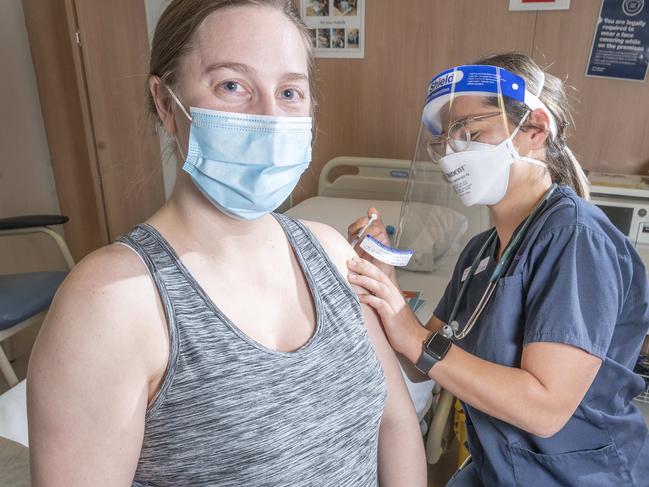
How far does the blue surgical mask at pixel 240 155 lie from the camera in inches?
30.7

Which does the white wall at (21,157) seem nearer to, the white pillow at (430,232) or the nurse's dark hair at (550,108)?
the white pillow at (430,232)

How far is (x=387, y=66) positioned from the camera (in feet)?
8.55

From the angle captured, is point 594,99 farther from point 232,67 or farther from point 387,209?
point 232,67

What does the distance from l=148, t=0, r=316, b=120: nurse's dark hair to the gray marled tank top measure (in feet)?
0.83

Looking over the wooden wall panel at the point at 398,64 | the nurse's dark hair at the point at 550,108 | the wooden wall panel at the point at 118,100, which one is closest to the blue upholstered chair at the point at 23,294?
the wooden wall panel at the point at 118,100

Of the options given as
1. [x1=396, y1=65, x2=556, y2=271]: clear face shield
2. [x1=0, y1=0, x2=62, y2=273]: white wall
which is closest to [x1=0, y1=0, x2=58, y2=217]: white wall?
[x1=0, y1=0, x2=62, y2=273]: white wall

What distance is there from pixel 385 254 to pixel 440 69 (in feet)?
5.46

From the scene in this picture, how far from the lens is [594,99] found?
2.24 m

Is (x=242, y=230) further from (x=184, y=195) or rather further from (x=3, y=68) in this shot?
(x=3, y=68)

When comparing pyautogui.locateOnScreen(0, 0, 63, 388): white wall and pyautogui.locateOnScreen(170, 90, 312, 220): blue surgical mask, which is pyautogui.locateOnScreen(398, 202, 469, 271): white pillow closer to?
pyautogui.locateOnScreen(170, 90, 312, 220): blue surgical mask

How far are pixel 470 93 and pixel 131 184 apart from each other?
7.31 feet

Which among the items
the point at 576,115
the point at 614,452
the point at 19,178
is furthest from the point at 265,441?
the point at 19,178

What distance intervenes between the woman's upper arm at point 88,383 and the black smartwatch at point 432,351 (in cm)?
57

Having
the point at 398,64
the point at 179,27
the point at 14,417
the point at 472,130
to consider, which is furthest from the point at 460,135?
the point at 398,64
